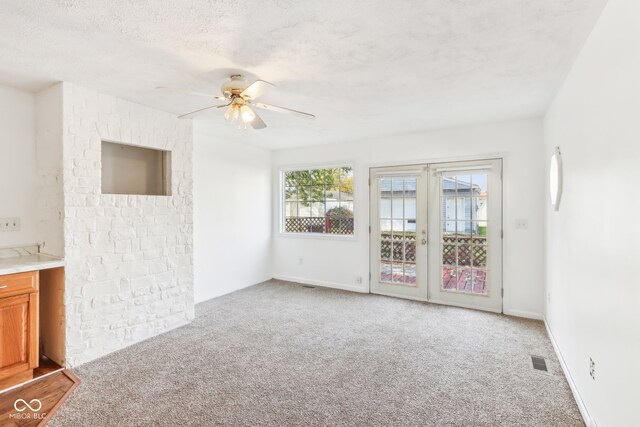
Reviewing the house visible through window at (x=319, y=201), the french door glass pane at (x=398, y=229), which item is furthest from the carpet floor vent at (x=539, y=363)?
the house visible through window at (x=319, y=201)

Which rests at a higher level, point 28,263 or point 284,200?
point 284,200

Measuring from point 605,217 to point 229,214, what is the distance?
14.5ft

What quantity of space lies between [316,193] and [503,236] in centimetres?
295

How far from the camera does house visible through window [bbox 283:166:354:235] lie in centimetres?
537

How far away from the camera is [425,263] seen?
15.1 feet

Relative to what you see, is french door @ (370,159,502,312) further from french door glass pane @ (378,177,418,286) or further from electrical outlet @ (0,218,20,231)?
electrical outlet @ (0,218,20,231)

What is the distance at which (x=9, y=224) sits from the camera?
287cm

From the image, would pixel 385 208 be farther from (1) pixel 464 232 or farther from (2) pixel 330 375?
(2) pixel 330 375

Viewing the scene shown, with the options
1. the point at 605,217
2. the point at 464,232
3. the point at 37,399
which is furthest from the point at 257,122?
the point at 464,232

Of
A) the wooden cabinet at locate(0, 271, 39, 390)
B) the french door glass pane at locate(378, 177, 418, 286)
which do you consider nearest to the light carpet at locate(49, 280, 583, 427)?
the wooden cabinet at locate(0, 271, 39, 390)

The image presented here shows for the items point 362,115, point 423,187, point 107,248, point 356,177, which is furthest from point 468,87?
point 107,248

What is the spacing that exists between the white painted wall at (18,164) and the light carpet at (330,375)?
4.55ft

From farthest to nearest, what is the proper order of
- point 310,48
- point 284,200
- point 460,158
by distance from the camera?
point 284,200
point 460,158
point 310,48

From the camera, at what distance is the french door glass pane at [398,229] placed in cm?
471
